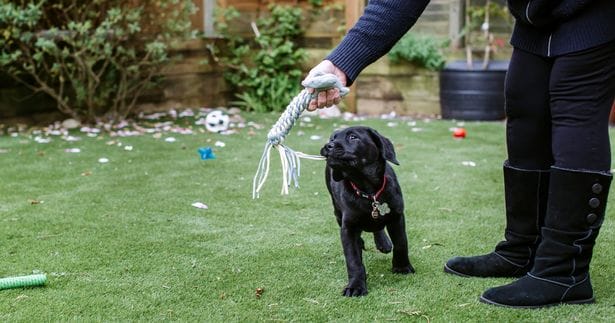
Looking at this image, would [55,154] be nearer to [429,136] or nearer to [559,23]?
[429,136]

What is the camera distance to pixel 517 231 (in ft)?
8.36

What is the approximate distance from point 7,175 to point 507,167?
3218 mm

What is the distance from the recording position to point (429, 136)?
623cm

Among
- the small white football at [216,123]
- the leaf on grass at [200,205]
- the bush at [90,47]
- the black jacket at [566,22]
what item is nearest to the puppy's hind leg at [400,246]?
the black jacket at [566,22]

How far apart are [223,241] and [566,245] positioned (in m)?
1.45

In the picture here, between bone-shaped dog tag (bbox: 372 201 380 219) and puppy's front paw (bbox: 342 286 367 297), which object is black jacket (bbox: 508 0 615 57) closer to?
bone-shaped dog tag (bbox: 372 201 380 219)

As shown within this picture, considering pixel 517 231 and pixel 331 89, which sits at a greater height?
pixel 331 89

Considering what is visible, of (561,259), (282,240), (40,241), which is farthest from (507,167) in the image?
(40,241)

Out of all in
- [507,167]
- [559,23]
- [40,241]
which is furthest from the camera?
[40,241]

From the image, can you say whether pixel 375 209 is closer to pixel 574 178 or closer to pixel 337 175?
pixel 337 175

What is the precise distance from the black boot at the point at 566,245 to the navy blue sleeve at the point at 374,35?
63 centimetres

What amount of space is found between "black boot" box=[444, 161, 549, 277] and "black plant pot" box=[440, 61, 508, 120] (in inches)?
197

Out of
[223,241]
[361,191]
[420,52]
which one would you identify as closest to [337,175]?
[361,191]

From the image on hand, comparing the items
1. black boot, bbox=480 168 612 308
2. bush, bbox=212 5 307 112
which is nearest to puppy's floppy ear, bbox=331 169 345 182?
black boot, bbox=480 168 612 308
